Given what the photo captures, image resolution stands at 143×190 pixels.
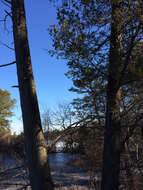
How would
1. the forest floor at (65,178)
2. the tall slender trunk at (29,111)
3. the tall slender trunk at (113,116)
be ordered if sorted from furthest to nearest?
the forest floor at (65,178), the tall slender trunk at (113,116), the tall slender trunk at (29,111)

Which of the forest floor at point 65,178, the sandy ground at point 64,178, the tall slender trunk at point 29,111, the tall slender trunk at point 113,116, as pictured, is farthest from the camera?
the sandy ground at point 64,178

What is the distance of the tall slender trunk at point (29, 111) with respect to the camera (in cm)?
164

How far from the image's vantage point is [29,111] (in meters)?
1.76

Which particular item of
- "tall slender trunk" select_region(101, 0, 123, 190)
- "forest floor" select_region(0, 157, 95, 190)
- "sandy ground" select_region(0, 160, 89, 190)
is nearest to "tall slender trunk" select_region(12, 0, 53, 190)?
"tall slender trunk" select_region(101, 0, 123, 190)

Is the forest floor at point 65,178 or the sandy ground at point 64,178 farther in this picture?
the sandy ground at point 64,178

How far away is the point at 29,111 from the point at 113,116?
146 centimetres

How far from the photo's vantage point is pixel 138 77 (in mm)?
2803

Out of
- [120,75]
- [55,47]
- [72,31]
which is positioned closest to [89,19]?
[72,31]

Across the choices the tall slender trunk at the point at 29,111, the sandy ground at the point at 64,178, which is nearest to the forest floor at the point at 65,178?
the sandy ground at the point at 64,178

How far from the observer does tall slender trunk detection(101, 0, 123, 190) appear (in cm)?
246

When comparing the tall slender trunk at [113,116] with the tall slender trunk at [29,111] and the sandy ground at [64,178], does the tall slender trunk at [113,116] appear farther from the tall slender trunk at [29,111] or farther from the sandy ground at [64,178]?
the sandy ground at [64,178]

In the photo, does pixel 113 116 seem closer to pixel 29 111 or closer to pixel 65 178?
pixel 29 111

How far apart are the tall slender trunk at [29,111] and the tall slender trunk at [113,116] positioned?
115cm

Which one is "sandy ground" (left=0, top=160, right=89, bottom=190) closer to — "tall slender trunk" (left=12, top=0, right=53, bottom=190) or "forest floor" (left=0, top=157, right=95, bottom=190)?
"forest floor" (left=0, top=157, right=95, bottom=190)
